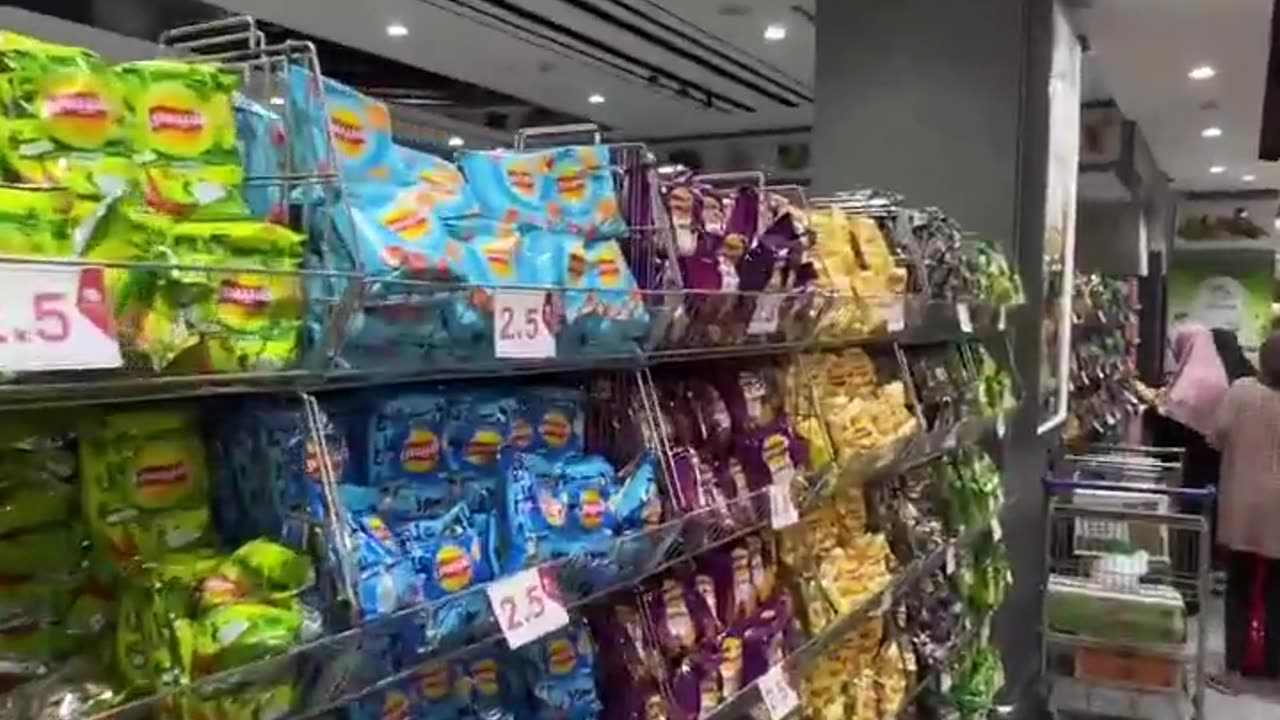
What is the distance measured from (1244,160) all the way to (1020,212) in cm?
883

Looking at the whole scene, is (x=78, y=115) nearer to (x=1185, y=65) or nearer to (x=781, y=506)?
(x=781, y=506)

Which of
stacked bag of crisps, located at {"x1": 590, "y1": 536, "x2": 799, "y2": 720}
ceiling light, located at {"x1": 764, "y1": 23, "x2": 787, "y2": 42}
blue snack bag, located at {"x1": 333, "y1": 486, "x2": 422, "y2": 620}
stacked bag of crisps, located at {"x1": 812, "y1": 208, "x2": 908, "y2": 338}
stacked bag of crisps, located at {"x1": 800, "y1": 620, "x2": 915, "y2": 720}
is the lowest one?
stacked bag of crisps, located at {"x1": 800, "y1": 620, "x2": 915, "y2": 720}

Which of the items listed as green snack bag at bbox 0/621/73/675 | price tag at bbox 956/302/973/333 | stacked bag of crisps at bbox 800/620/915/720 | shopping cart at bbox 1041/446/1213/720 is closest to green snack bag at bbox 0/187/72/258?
green snack bag at bbox 0/621/73/675

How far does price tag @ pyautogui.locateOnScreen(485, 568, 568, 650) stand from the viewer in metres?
1.29

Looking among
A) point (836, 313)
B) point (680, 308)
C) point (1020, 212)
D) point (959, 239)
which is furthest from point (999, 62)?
point (680, 308)

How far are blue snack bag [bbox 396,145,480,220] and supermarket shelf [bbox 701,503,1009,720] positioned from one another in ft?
2.80

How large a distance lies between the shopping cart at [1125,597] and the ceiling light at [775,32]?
12.3 ft

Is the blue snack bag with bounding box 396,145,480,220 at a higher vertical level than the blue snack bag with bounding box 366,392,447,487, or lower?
Result: higher

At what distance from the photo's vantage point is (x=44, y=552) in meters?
1.09

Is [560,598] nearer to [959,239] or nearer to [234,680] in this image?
[234,680]

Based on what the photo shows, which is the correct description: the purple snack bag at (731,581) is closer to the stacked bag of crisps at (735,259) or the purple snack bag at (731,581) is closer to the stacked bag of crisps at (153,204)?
the stacked bag of crisps at (735,259)

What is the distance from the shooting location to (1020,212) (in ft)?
12.9

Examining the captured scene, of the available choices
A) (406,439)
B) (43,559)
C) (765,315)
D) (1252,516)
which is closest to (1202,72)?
(1252,516)

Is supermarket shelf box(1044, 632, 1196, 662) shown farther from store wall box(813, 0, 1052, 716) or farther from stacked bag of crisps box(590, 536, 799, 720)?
stacked bag of crisps box(590, 536, 799, 720)
